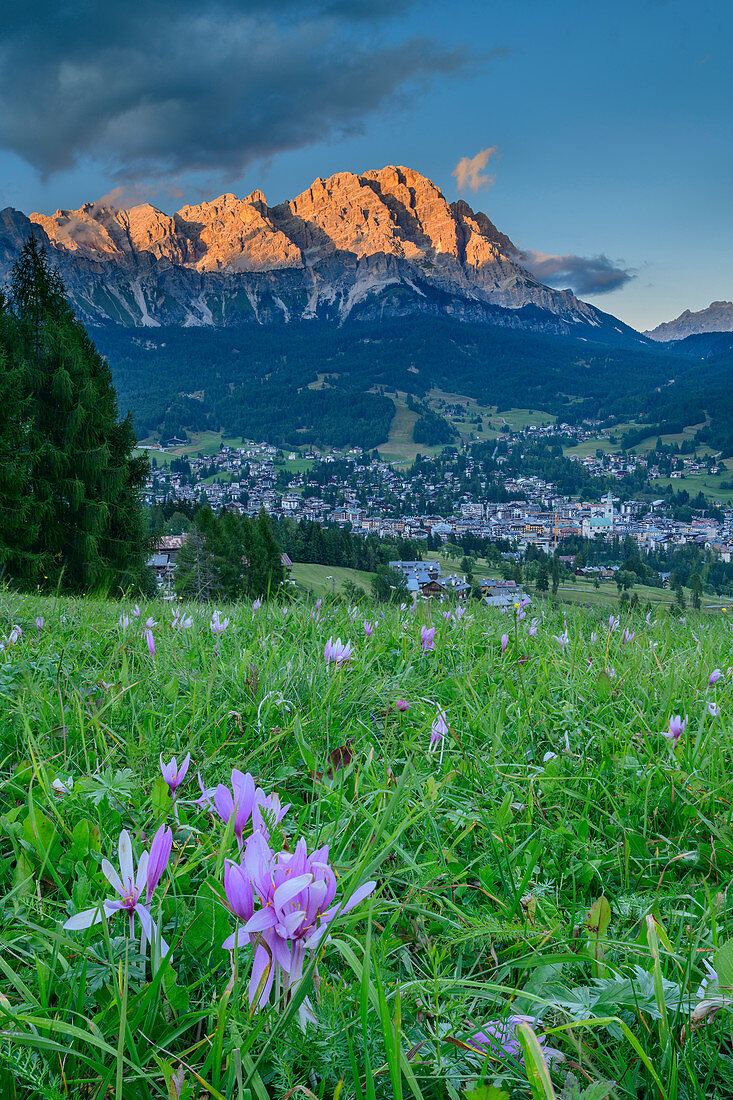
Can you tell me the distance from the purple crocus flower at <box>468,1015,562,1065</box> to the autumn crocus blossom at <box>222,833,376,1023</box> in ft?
0.99

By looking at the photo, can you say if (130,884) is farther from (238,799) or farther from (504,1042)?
(504,1042)

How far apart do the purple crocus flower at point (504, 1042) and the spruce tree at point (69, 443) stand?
69.1 feet

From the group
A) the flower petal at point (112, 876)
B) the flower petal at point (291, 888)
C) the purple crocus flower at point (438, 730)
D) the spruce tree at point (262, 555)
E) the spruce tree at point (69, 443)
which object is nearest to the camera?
the flower petal at point (291, 888)

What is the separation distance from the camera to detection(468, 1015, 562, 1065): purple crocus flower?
0.85m

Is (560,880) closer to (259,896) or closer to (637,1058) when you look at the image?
(637,1058)

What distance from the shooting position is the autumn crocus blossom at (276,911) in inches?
28.1

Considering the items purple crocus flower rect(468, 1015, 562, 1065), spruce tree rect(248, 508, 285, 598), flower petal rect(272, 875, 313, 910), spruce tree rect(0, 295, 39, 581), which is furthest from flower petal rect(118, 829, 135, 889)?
spruce tree rect(248, 508, 285, 598)

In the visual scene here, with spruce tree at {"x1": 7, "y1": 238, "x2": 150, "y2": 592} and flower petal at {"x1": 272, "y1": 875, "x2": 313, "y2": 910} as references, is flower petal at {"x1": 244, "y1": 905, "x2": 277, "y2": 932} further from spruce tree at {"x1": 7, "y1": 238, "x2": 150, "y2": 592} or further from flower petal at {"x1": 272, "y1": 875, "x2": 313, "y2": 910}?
spruce tree at {"x1": 7, "y1": 238, "x2": 150, "y2": 592}

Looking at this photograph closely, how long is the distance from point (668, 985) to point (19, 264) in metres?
27.9

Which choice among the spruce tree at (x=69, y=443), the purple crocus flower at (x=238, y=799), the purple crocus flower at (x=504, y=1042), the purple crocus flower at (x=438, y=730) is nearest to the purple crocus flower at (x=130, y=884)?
the purple crocus flower at (x=238, y=799)

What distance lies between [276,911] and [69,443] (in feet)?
77.9

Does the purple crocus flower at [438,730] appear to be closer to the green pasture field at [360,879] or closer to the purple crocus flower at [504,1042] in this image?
the green pasture field at [360,879]

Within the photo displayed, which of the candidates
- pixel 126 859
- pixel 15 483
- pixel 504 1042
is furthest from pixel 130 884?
pixel 15 483

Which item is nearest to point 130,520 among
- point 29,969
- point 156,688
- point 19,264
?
point 19,264
